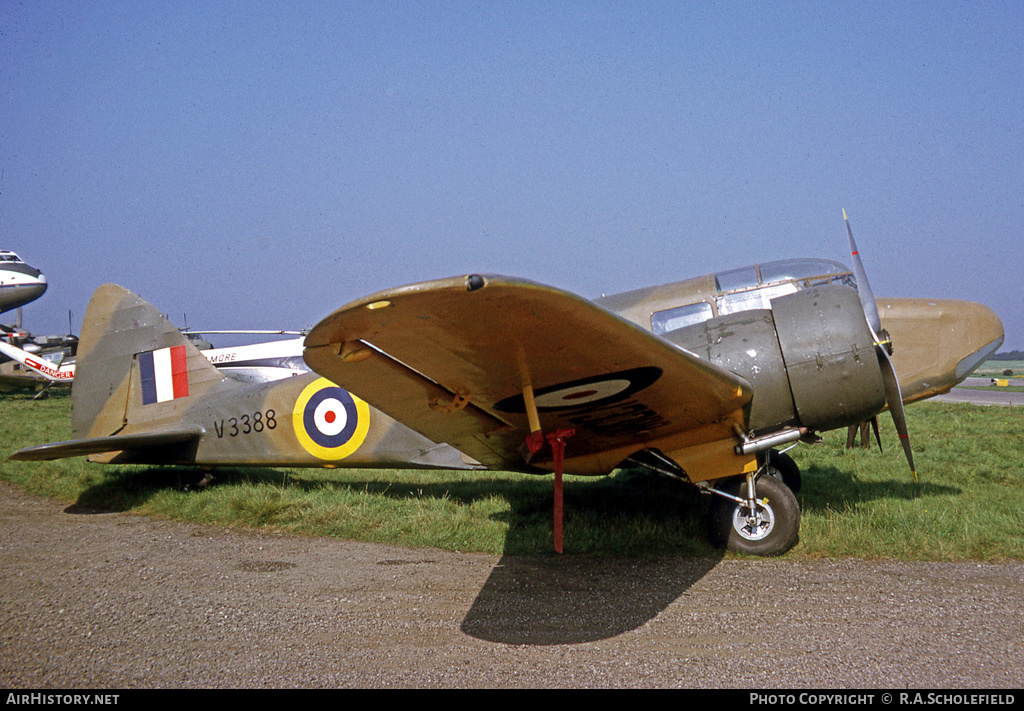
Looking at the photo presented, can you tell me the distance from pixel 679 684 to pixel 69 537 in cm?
595

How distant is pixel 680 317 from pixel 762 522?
200 centimetres

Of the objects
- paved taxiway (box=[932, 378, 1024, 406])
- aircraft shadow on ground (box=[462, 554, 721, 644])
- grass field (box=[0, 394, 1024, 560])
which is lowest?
paved taxiway (box=[932, 378, 1024, 406])

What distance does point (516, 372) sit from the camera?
12.7 ft

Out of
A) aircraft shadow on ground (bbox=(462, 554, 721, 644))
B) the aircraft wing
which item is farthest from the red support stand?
aircraft shadow on ground (bbox=(462, 554, 721, 644))

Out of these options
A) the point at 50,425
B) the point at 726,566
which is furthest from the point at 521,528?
the point at 50,425

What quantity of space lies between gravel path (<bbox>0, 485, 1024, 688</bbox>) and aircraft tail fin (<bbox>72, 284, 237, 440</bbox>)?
253cm

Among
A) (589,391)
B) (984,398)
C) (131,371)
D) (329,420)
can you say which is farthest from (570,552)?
(984,398)

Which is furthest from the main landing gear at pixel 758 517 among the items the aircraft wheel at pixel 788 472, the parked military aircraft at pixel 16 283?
the parked military aircraft at pixel 16 283

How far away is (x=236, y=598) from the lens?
4.51m

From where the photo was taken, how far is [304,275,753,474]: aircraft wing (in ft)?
9.41

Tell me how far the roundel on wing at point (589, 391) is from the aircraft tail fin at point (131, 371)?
524 cm

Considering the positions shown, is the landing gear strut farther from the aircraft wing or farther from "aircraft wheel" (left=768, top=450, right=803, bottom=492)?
"aircraft wheel" (left=768, top=450, right=803, bottom=492)

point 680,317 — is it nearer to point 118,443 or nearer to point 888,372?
point 888,372
